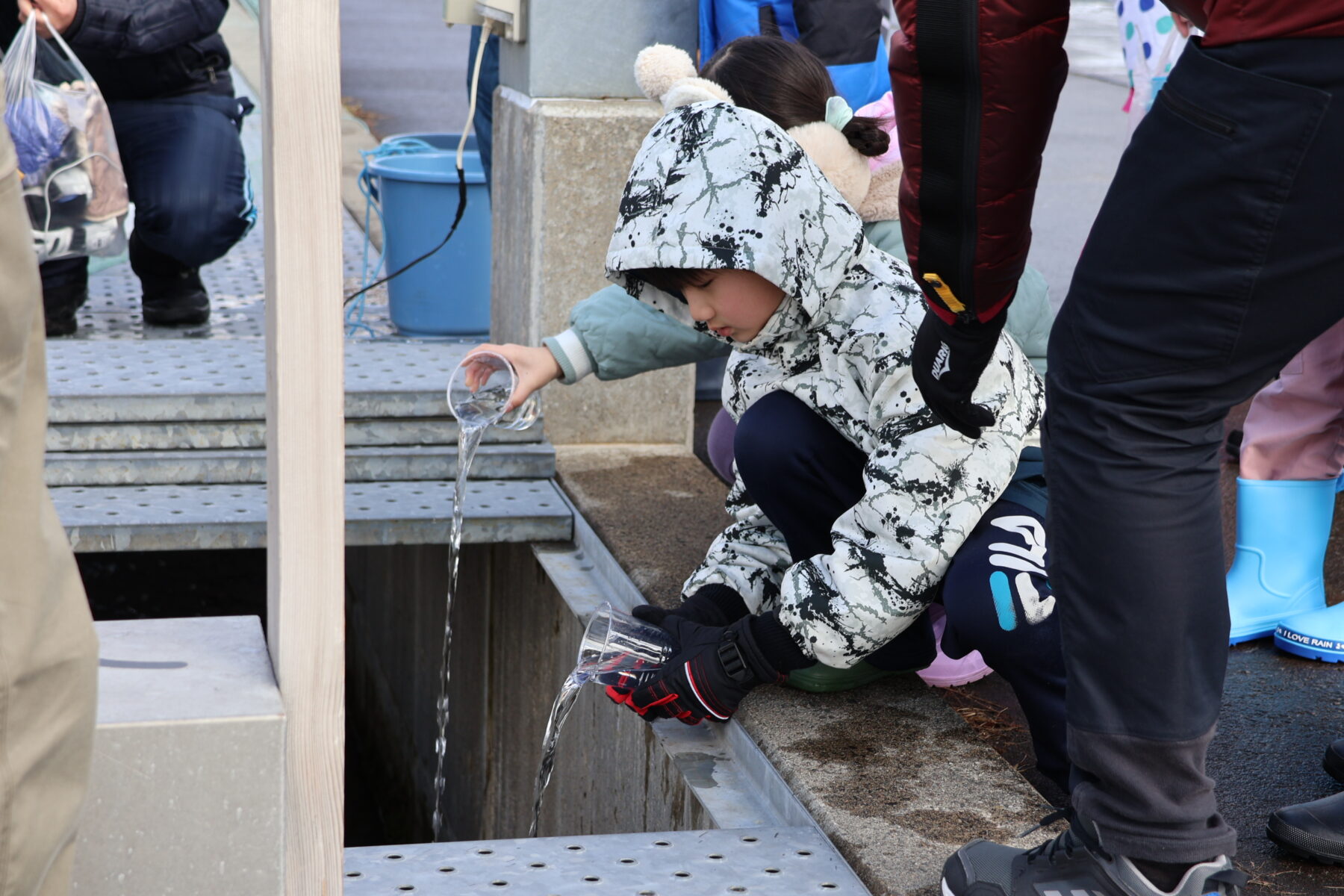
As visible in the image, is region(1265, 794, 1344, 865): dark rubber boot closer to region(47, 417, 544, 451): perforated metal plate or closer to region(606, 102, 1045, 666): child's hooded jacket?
region(606, 102, 1045, 666): child's hooded jacket

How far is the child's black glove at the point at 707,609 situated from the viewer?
261 centimetres

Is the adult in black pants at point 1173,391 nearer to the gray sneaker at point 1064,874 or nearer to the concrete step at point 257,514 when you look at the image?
the gray sneaker at point 1064,874

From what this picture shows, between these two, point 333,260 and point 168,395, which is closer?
point 333,260

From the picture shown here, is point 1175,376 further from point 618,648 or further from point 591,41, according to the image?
point 591,41

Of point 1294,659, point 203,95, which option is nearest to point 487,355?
point 1294,659

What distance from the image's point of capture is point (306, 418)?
142cm

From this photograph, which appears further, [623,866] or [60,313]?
[60,313]

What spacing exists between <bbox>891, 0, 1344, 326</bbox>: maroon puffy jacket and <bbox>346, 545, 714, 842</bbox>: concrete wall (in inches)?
38.2

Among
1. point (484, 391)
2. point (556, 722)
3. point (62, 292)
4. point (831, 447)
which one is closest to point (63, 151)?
point (62, 292)

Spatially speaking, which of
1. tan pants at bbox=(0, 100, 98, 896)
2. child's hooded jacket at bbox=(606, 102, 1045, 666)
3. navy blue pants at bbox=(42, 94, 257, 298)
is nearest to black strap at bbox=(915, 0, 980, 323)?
child's hooded jacket at bbox=(606, 102, 1045, 666)

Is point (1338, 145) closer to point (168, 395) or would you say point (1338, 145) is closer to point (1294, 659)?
point (1294, 659)

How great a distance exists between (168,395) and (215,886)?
7.18 ft

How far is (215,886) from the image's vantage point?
1.47 metres

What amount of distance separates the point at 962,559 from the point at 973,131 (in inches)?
→ 29.5
